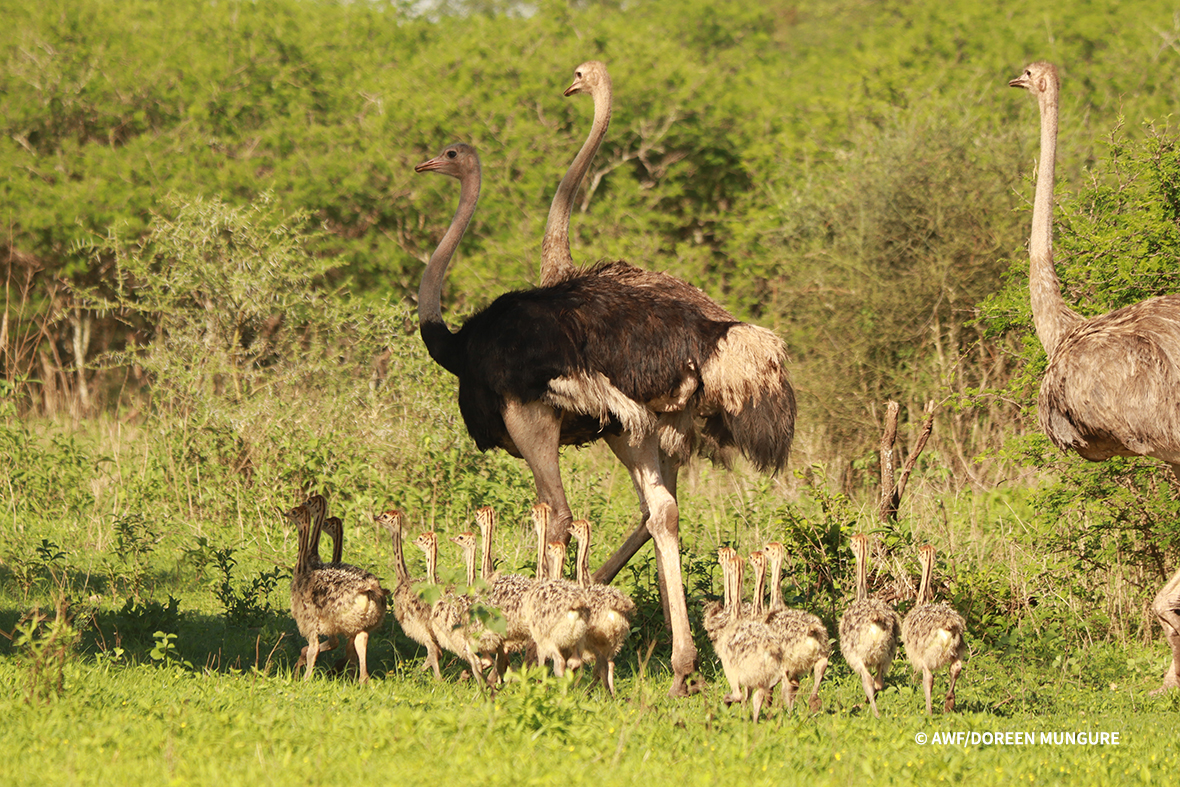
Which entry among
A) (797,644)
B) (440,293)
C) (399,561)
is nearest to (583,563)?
(399,561)

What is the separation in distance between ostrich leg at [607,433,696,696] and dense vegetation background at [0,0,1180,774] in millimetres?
1045

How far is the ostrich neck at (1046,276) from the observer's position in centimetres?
710

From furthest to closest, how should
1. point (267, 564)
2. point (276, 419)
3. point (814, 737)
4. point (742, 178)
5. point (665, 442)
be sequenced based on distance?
point (742, 178) → point (276, 419) → point (267, 564) → point (665, 442) → point (814, 737)

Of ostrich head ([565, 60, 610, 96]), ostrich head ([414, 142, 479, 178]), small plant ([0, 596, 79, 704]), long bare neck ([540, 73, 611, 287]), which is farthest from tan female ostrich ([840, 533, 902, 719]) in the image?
ostrich head ([565, 60, 610, 96])

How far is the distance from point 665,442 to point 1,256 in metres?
13.4

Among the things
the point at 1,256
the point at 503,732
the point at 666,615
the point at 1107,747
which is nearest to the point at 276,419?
the point at 666,615

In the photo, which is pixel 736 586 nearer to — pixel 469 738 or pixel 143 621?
pixel 469 738

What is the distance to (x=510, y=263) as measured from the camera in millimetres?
15844

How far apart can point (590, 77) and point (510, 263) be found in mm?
7132

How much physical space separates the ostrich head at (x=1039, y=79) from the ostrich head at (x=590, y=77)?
8.36 ft

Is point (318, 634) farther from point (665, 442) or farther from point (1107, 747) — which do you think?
point (1107, 747)

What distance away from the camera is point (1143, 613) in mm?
7871

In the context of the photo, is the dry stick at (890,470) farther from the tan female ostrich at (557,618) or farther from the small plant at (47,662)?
the small plant at (47,662)

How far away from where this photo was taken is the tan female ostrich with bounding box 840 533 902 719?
5676 mm
